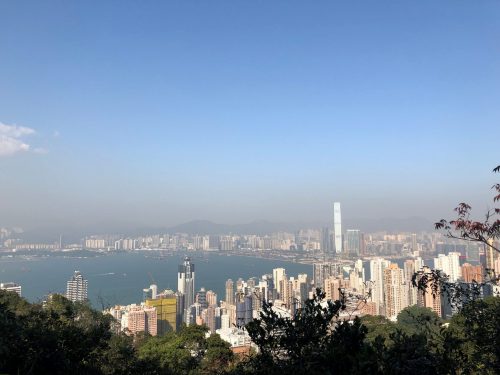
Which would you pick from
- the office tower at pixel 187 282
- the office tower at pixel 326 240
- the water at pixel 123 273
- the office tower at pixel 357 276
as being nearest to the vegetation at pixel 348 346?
the office tower at pixel 357 276

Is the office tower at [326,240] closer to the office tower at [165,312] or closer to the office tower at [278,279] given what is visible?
the office tower at [278,279]

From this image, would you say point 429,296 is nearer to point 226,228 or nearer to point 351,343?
point 351,343

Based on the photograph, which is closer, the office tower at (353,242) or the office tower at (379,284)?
the office tower at (379,284)

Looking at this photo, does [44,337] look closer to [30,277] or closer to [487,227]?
[487,227]

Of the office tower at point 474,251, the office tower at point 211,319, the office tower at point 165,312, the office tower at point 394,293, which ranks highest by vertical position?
the office tower at point 474,251

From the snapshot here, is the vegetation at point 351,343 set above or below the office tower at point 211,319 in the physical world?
above

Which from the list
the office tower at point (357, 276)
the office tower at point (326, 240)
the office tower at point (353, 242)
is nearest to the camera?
the office tower at point (357, 276)
